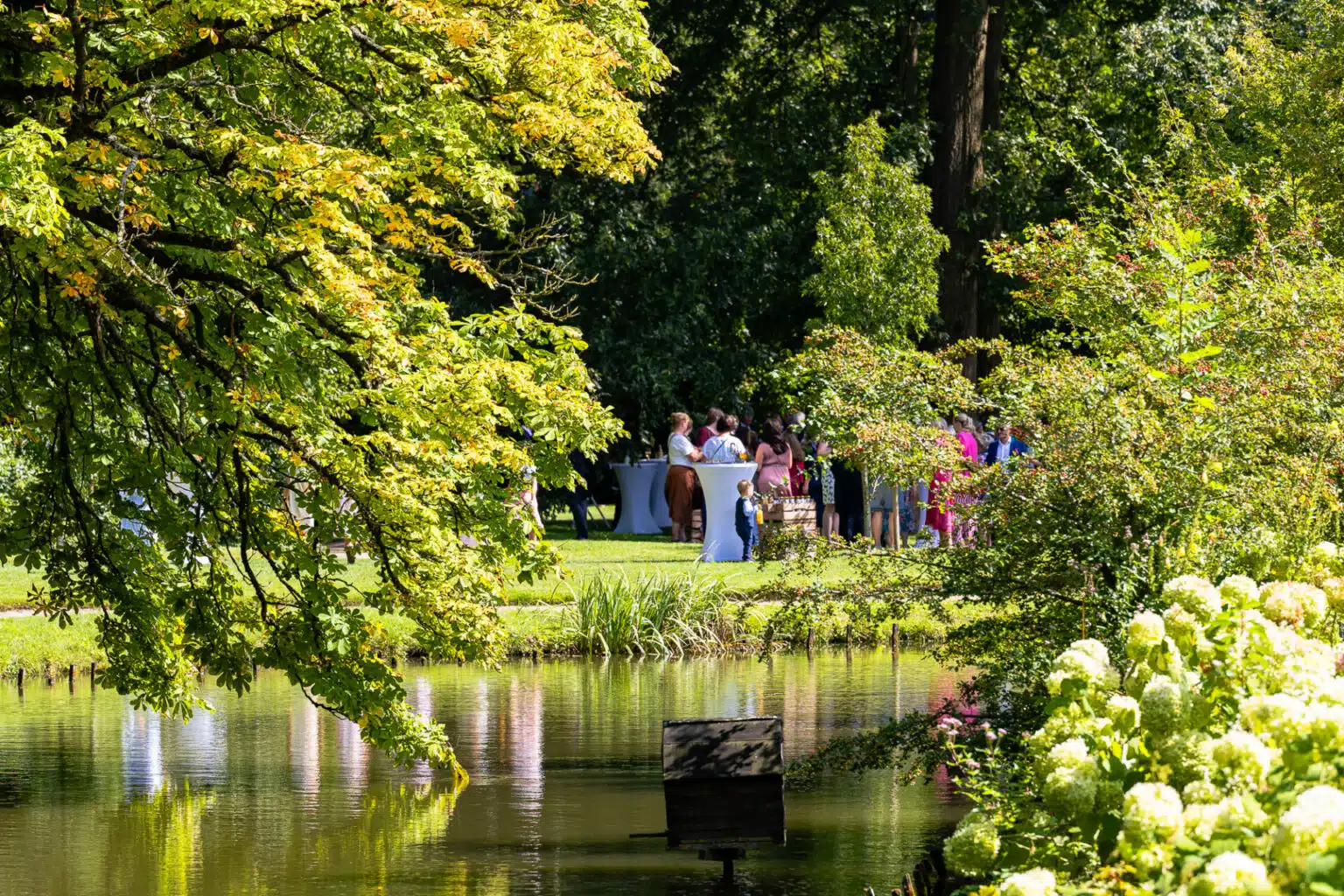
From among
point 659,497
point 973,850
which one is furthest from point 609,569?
point 973,850

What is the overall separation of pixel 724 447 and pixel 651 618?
5718 mm

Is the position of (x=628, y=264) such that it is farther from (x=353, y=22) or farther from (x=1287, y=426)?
(x=1287, y=426)

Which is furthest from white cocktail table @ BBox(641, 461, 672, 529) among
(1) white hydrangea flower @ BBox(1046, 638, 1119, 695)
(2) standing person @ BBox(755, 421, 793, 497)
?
(1) white hydrangea flower @ BBox(1046, 638, 1119, 695)

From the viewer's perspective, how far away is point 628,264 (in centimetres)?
3070

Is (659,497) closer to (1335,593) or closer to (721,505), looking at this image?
(721,505)

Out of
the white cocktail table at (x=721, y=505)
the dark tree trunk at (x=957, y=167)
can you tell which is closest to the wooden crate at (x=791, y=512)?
the white cocktail table at (x=721, y=505)

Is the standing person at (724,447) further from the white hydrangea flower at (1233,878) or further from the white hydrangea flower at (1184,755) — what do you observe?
the white hydrangea flower at (1233,878)

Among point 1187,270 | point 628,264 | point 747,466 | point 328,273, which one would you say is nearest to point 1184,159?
point 747,466

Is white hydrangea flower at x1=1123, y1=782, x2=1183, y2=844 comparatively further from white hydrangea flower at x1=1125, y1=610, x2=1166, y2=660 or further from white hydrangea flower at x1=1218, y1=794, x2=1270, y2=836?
white hydrangea flower at x1=1125, y1=610, x2=1166, y2=660

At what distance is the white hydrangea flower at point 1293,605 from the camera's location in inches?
202

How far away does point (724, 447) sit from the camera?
78.7ft

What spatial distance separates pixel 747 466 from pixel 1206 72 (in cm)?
1359

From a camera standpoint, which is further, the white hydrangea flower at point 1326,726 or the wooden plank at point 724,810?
the wooden plank at point 724,810

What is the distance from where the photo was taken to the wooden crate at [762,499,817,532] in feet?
78.2
